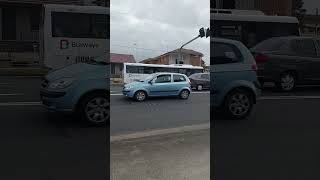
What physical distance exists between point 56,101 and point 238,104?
1805 millimetres

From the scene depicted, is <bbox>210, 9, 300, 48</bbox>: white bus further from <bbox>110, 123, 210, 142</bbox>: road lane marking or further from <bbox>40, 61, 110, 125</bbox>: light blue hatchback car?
<bbox>110, 123, 210, 142</bbox>: road lane marking

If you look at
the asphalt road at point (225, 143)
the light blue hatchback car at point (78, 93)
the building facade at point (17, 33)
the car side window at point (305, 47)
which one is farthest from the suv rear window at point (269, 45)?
the building facade at point (17, 33)

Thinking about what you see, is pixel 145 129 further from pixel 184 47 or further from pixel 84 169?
pixel 84 169

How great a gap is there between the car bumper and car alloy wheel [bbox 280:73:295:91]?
2630 millimetres

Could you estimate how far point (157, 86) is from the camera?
1.46 meters

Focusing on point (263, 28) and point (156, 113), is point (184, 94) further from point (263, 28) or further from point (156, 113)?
point (263, 28)

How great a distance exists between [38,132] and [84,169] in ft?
3.75

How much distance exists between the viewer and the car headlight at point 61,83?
3756mm

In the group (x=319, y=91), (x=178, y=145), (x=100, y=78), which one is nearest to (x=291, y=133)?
(x=319, y=91)

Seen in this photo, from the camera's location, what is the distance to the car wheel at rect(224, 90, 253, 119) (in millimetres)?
2841

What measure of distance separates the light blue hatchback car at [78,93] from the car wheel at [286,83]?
228 cm

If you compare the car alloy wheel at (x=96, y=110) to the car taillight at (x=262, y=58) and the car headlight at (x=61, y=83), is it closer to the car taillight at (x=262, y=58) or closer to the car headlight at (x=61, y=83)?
the car headlight at (x=61, y=83)

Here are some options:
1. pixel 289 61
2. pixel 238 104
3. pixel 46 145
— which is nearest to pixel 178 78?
pixel 238 104

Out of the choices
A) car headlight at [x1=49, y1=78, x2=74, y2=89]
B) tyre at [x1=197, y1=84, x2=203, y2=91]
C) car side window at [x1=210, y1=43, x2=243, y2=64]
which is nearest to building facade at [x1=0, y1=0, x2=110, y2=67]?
car headlight at [x1=49, y1=78, x2=74, y2=89]
